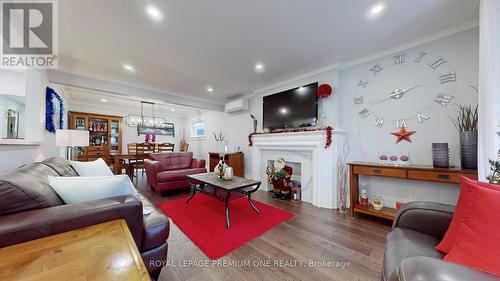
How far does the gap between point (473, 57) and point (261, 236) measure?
3.14m

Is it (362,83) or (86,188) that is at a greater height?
(362,83)

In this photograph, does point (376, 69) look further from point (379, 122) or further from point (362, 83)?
point (379, 122)

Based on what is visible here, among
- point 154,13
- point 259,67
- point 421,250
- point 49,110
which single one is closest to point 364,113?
point 259,67

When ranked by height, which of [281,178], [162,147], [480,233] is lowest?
[281,178]

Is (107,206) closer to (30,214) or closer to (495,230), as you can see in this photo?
(30,214)

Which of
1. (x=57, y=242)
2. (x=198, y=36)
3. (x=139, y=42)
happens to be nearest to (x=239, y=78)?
(x=198, y=36)

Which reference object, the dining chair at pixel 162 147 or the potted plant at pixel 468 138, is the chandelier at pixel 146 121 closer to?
the dining chair at pixel 162 147

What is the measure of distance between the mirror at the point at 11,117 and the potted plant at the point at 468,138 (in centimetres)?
648

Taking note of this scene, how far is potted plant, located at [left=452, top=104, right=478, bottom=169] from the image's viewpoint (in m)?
1.81

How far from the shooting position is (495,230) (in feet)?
2.60

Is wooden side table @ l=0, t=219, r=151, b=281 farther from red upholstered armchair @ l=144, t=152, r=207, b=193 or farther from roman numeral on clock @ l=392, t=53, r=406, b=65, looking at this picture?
roman numeral on clock @ l=392, t=53, r=406, b=65

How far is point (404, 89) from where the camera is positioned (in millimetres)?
2455

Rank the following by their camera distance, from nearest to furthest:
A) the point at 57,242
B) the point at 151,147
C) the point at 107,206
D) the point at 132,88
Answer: the point at 57,242, the point at 107,206, the point at 132,88, the point at 151,147

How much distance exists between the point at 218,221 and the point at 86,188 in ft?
5.01
